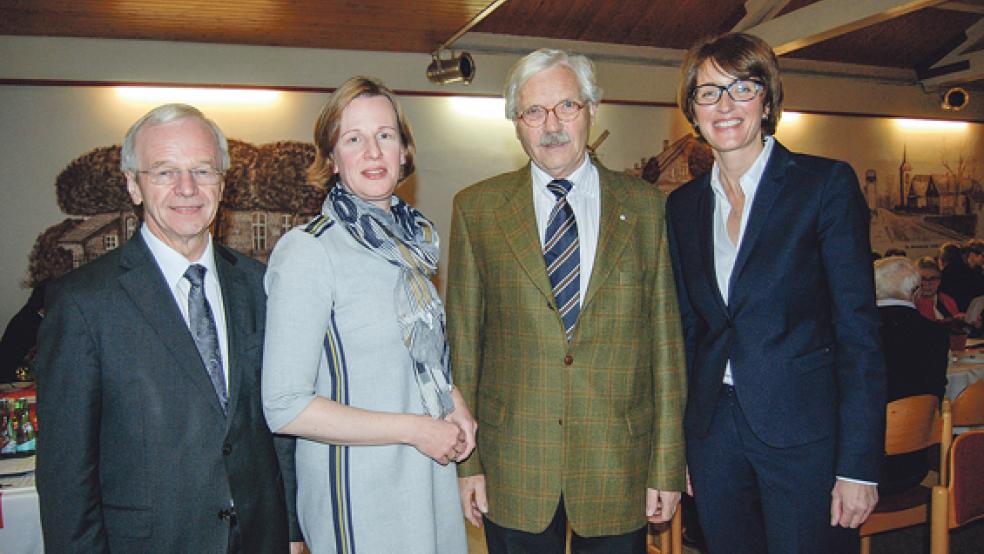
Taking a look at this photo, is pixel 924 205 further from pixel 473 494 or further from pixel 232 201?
pixel 473 494

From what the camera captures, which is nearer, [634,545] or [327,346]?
[327,346]

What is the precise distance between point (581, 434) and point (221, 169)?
1.25m

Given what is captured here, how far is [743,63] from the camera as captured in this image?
76.7 inches

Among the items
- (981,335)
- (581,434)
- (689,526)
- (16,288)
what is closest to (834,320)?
(581,434)

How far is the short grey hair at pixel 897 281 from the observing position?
11.7 ft

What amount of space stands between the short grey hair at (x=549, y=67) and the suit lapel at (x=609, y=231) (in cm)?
27

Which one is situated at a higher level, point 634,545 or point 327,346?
point 327,346

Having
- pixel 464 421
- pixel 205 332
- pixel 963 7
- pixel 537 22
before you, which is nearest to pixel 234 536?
pixel 205 332

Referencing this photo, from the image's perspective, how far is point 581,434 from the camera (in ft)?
6.27

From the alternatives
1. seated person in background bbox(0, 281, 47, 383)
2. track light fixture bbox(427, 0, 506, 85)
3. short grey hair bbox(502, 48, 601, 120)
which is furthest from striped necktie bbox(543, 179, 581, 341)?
track light fixture bbox(427, 0, 506, 85)

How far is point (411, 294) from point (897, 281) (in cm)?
306

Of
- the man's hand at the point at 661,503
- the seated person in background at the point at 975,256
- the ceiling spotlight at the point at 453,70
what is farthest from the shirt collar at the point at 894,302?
the seated person in background at the point at 975,256

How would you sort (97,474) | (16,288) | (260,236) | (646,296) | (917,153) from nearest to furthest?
(97,474)
(646,296)
(16,288)
(260,236)
(917,153)

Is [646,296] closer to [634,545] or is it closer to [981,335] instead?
[634,545]
